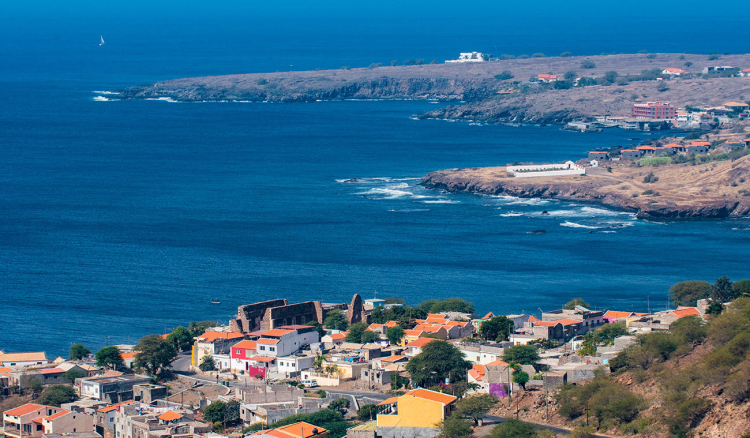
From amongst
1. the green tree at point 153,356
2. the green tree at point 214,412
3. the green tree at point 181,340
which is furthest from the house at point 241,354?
the green tree at point 214,412

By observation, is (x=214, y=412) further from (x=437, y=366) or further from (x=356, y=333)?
(x=356, y=333)

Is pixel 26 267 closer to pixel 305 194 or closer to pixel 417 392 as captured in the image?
pixel 305 194

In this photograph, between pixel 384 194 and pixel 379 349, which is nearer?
pixel 379 349

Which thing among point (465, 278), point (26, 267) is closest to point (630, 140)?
point (465, 278)

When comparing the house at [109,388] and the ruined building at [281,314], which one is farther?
the ruined building at [281,314]

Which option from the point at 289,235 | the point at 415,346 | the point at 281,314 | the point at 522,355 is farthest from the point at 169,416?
the point at 289,235

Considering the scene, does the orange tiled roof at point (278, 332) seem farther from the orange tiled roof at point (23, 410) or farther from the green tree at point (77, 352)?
the orange tiled roof at point (23, 410)
